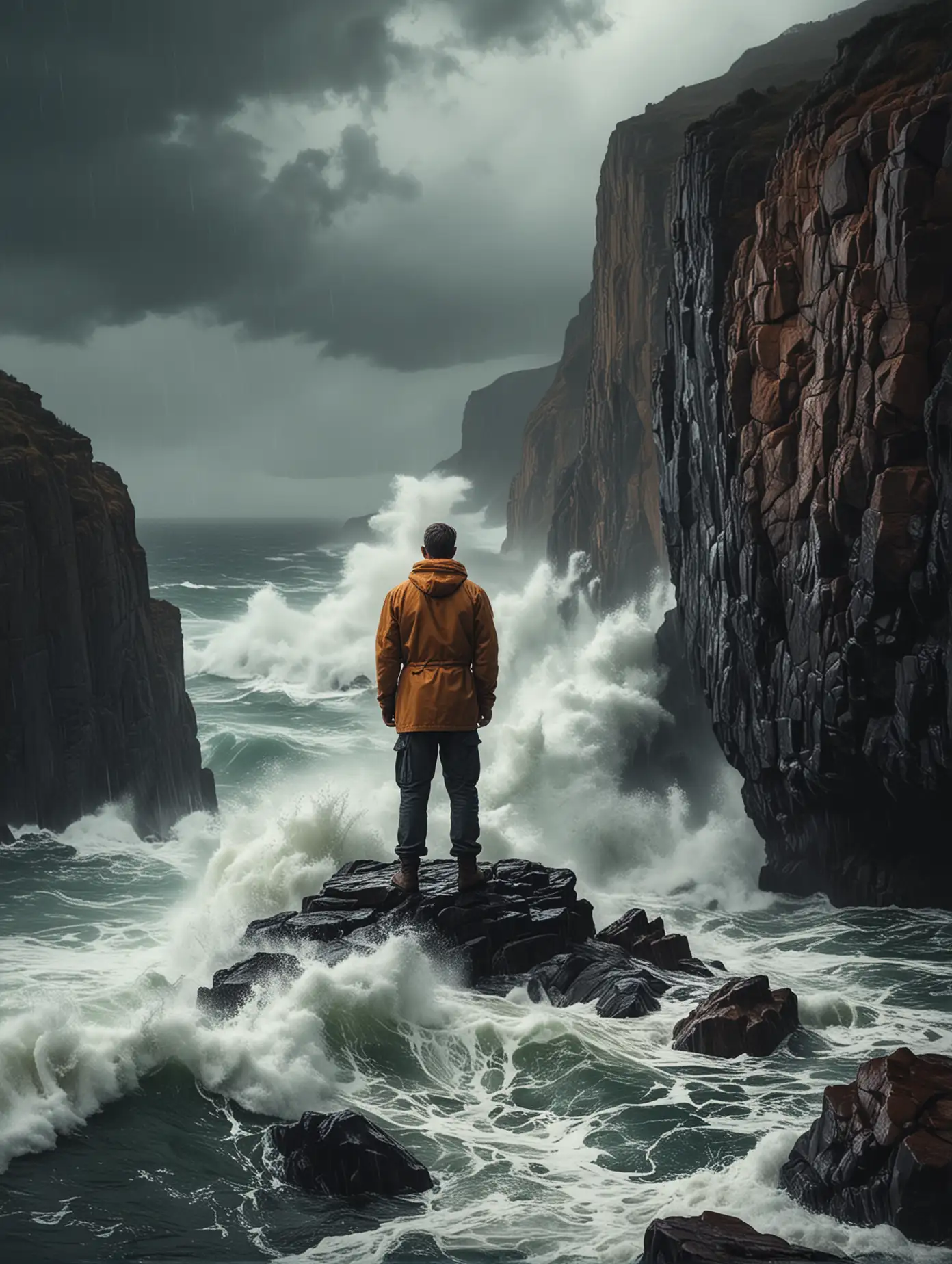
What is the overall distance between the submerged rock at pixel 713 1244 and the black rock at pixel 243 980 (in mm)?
4053

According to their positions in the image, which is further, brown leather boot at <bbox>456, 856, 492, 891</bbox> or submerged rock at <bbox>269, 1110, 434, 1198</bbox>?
brown leather boot at <bbox>456, 856, 492, 891</bbox>

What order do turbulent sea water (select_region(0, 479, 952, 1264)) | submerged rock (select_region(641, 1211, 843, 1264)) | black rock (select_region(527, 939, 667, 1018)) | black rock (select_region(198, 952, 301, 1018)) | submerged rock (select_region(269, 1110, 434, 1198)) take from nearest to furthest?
submerged rock (select_region(641, 1211, 843, 1264)), turbulent sea water (select_region(0, 479, 952, 1264)), submerged rock (select_region(269, 1110, 434, 1198)), black rock (select_region(198, 952, 301, 1018)), black rock (select_region(527, 939, 667, 1018))

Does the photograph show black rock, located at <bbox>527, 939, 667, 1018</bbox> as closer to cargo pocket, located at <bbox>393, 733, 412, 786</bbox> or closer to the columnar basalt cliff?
cargo pocket, located at <bbox>393, 733, 412, 786</bbox>

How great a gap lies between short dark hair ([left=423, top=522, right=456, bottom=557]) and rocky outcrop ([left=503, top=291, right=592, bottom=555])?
200 feet

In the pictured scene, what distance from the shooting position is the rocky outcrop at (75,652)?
25438mm

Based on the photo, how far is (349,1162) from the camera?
574cm

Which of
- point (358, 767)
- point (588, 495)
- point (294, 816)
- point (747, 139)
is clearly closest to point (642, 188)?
point (588, 495)

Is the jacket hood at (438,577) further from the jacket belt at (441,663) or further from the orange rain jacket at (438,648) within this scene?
the jacket belt at (441,663)

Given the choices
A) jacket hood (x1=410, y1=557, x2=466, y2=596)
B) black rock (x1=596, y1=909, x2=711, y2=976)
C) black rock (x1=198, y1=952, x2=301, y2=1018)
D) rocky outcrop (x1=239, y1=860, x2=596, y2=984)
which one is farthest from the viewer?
black rock (x1=596, y1=909, x2=711, y2=976)

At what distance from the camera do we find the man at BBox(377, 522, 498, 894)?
8.61 metres

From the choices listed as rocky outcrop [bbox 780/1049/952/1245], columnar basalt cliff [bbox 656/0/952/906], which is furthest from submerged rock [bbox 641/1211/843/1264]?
columnar basalt cliff [bbox 656/0/952/906]

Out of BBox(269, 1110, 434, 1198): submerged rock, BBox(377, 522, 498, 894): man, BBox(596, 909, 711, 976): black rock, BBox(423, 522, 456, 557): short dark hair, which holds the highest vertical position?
BBox(423, 522, 456, 557): short dark hair

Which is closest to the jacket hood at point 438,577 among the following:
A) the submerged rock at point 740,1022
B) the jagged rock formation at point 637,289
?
the submerged rock at point 740,1022

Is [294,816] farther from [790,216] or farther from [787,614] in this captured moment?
[790,216]
